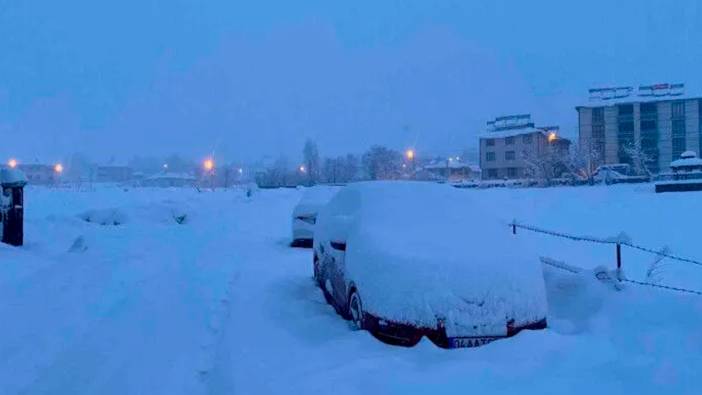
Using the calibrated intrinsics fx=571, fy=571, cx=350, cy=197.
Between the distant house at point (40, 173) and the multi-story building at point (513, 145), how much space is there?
97.2 meters

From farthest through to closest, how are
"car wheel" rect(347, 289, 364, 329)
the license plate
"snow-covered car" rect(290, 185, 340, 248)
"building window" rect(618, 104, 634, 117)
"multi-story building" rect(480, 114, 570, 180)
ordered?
"multi-story building" rect(480, 114, 570, 180)
"building window" rect(618, 104, 634, 117)
"snow-covered car" rect(290, 185, 340, 248)
"car wheel" rect(347, 289, 364, 329)
the license plate

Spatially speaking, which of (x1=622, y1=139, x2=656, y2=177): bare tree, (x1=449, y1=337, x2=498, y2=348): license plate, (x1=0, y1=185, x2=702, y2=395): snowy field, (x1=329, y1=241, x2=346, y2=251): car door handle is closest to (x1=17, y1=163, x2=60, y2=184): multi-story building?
(x1=622, y1=139, x2=656, y2=177): bare tree

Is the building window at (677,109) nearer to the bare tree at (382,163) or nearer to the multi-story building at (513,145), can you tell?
the multi-story building at (513,145)

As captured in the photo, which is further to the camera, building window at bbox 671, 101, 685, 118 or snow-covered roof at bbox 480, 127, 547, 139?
snow-covered roof at bbox 480, 127, 547, 139

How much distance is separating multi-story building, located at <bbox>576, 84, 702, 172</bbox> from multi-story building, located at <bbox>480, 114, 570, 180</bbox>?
231 inches

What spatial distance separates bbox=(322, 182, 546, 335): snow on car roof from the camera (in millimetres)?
5094

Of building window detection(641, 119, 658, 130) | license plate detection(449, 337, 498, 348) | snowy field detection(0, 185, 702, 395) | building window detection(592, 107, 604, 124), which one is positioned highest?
building window detection(592, 107, 604, 124)

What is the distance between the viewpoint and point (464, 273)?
5230 mm

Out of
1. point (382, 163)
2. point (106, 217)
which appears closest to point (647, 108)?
point (382, 163)

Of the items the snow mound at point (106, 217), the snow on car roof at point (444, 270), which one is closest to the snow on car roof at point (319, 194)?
the snow mound at point (106, 217)

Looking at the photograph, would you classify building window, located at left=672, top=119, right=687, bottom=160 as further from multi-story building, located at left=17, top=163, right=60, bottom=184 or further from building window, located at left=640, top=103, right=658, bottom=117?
multi-story building, located at left=17, top=163, right=60, bottom=184

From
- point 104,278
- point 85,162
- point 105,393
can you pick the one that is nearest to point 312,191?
point 104,278

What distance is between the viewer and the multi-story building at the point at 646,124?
206ft

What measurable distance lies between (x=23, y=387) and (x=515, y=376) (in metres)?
4.01
